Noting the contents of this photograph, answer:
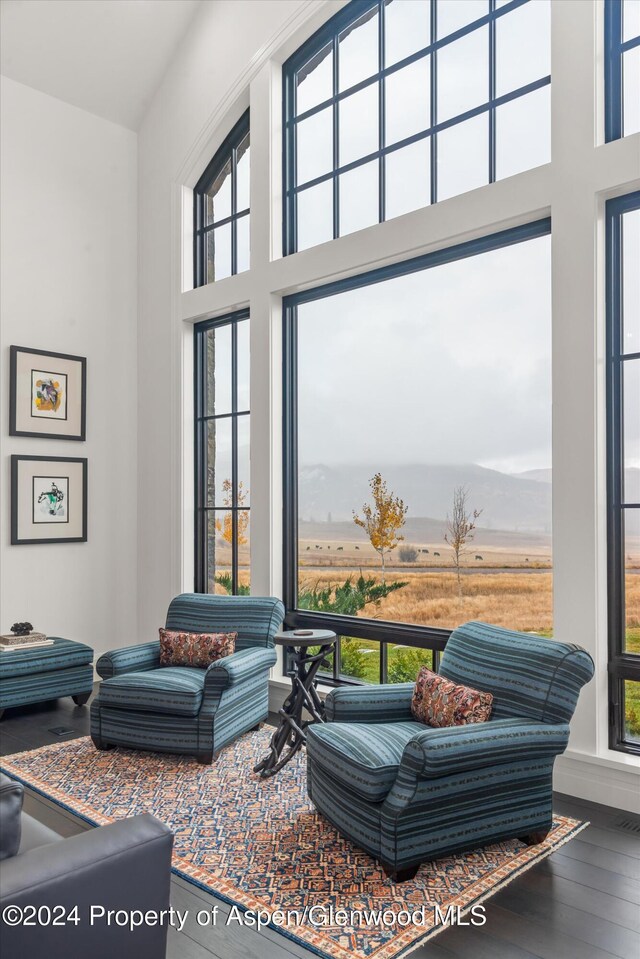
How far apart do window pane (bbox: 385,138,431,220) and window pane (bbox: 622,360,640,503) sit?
171cm

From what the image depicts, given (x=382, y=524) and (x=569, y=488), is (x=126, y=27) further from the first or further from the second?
(x=569, y=488)

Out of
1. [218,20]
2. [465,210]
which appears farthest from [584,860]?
[218,20]

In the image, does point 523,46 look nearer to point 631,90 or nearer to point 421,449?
point 631,90

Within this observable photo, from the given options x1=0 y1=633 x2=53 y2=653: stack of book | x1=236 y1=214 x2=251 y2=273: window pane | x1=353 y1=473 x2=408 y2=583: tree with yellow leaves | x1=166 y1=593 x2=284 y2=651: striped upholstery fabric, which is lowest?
x1=0 y1=633 x2=53 y2=653: stack of book

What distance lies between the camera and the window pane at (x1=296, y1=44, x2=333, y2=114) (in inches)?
200

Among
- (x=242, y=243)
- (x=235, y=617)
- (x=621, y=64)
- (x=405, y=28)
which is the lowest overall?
(x=235, y=617)

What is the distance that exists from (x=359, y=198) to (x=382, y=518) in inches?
84.1

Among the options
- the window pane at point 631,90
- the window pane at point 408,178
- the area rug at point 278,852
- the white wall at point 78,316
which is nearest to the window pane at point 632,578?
the area rug at point 278,852

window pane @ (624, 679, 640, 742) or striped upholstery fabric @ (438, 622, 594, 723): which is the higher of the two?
striped upholstery fabric @ (438, 622, 594, 723)

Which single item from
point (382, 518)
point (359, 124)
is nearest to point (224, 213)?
point (359, 124)

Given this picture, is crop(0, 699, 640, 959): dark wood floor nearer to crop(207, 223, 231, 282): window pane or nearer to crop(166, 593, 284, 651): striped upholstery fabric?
crop(166, 593, 284, 651): striped upholstery fabric

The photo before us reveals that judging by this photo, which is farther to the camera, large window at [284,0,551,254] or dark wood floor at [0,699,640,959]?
large window at [284,0,551,254]

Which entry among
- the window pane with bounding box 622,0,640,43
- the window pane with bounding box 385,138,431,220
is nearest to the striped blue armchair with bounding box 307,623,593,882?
the window pane with bounding box 385,138,431,220

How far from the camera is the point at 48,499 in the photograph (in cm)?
575
